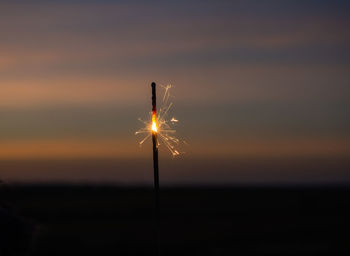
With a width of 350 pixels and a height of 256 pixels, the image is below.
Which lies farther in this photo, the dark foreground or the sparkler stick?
the dark foreground

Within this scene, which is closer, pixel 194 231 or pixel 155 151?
pixel 155 151

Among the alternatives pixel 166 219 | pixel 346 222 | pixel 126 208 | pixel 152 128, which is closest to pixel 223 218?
pixel 166 219

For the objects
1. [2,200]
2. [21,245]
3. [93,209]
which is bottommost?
[21,245]

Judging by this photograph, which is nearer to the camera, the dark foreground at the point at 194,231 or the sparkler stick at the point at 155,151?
the sparkler stick at the point at 155,151

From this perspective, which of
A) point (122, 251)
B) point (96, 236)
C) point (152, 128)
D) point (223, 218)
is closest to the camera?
point (152, 128)

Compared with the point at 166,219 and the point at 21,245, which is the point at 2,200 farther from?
the point at 166,219

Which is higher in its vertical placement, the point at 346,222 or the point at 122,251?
the point at 346,222

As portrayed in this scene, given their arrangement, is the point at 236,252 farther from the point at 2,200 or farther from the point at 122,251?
the point at 2,200

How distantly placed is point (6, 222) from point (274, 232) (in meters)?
Answer: 27.0

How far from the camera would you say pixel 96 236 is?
122ft

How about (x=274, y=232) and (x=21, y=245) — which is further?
(x=274, y=232)

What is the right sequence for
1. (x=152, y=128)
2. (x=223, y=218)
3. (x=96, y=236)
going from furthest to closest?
(x=223, y=218)
(x=96, y=236)
(x=152, y=128)

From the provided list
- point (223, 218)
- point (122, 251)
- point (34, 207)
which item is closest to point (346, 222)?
point (223, 218)

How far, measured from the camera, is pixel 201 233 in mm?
39531
